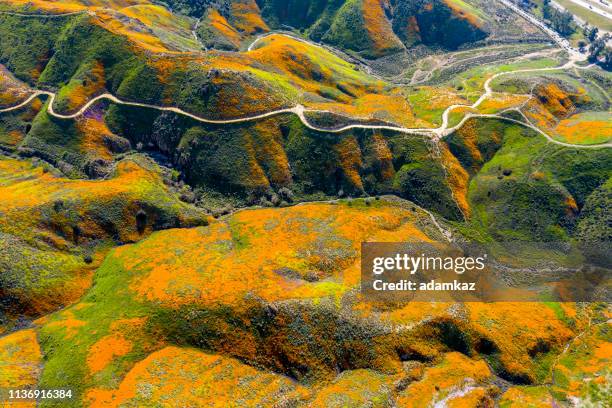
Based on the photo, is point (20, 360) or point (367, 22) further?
point (367, 22)

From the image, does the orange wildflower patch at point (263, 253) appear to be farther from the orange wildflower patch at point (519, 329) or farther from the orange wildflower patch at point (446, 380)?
the orange wildflower patch at point (519, 329)

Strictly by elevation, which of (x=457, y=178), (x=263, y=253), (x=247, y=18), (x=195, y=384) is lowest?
(x=195, y=384)

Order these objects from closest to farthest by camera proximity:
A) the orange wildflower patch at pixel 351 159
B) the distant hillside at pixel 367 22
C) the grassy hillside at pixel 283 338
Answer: the grassy hillside at pixel 283 338
the orange wildflower patch at pixel 351 159
the distant hillside at pixel 367 22

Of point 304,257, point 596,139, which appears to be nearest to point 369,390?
point 304,257

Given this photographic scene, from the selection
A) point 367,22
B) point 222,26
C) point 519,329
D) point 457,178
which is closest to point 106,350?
point 519,329

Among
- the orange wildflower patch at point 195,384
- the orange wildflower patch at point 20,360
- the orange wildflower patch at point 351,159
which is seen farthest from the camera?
the orange wildflower patch at point 351,159

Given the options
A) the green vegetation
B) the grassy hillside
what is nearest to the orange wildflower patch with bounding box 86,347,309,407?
the grassy hillside

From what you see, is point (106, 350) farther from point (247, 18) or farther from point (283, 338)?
point (247, 18)

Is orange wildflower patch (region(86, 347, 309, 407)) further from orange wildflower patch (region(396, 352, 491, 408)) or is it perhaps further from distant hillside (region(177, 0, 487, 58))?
distant hillside (region(177, 0, 487, 58))

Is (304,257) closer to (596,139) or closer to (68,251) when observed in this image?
(68,251)

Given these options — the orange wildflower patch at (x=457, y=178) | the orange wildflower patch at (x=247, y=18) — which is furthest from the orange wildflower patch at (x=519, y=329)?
the orange wildflower patch at (x=247, y=18)

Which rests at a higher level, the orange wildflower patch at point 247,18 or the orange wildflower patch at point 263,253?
the orange wildflower patch at point 247,18
